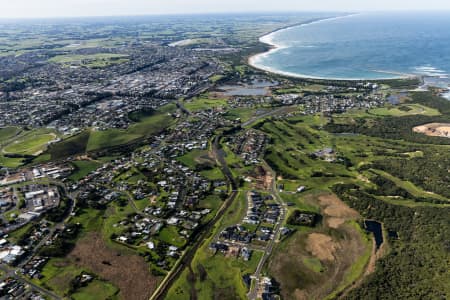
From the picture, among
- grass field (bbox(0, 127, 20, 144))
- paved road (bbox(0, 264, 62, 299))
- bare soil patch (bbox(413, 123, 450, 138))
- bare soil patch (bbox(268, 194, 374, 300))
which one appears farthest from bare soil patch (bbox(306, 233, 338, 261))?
grass field (bbox(0, 127, 20, 144))

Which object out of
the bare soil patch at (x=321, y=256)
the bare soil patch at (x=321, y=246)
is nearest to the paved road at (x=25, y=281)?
the bare soil patch at (x=321, y=256)

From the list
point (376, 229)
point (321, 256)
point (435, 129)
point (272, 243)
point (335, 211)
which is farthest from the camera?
point (435, 129)

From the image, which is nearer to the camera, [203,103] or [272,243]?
[272,243]

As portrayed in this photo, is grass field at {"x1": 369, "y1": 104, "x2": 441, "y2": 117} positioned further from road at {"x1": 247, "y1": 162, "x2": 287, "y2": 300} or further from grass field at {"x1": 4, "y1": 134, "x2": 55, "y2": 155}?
grass field at {"x1": 4, "y1": 134, "x2": 55, "y2": 155}

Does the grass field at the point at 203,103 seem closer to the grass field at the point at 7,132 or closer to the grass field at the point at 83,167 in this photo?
the grass field at the point at 83,167

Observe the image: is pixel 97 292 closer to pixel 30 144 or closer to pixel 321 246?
pixel 321 246

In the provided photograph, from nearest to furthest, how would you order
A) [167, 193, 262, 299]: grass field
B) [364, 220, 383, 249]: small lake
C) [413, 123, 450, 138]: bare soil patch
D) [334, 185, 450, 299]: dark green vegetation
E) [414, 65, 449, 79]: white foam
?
[334, 185, 450, 299]: dark green vegetation < [167, 193, 262, 299]: grass field < [364, 220, 383, 249]: small lake < [413, 123, 450, 138]: bare soil patch < [414, 65, 449, 79]: white foam

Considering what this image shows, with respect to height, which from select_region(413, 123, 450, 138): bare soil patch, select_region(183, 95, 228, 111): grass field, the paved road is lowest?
the paved road

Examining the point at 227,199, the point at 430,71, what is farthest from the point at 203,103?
the point at 430,71
